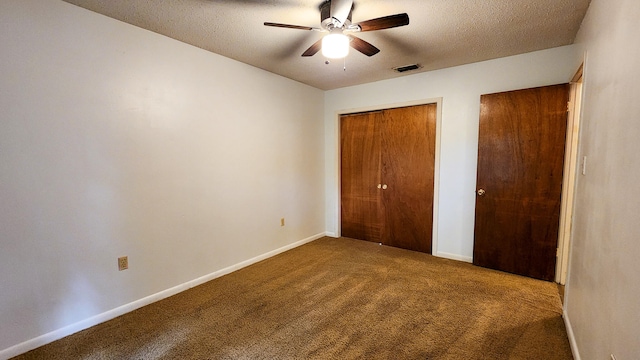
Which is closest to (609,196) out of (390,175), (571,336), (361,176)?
(571,336)

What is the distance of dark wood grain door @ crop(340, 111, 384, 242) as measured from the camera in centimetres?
409

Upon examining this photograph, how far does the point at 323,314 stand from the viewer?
224 centimetres

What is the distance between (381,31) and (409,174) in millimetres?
1968

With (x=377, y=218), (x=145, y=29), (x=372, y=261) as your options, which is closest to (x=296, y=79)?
(x=145, y=29)

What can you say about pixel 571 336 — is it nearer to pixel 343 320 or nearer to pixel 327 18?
pixel 343 320

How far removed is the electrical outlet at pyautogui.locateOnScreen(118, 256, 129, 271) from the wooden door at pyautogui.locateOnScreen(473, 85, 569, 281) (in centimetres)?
353

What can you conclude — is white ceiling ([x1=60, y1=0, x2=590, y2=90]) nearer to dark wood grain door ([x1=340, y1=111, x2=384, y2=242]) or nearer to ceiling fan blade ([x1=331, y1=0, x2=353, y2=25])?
ceiling fan blade ([x1=331, y1=0, x2=353, y2=25])

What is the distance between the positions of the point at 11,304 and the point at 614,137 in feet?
11.6

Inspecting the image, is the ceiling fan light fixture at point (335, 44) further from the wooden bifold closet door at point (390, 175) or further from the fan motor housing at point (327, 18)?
the wooden bifold closet door at point (390, 175)

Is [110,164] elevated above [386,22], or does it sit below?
below

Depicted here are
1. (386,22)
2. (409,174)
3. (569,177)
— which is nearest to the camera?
(386,22)

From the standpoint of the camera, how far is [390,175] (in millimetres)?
3945

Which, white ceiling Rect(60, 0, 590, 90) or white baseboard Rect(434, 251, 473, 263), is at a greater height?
white ceiling Rect(60, 0, 590, 90)

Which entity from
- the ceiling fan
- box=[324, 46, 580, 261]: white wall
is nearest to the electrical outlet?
the ceiling fan
